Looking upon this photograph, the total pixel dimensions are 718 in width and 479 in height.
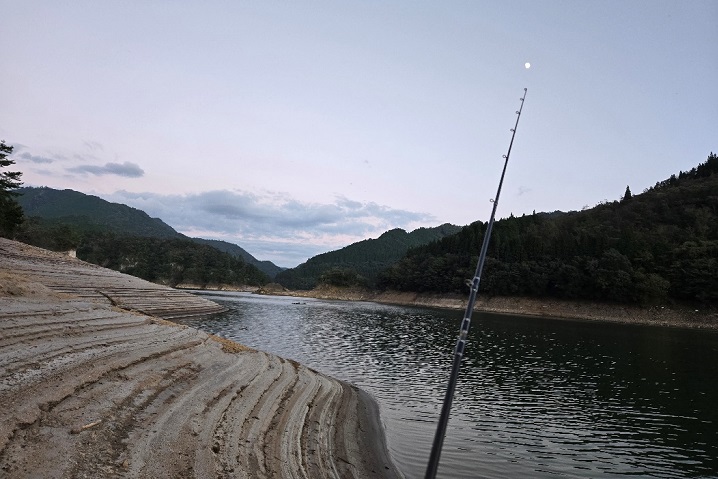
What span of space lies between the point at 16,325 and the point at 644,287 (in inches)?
3861

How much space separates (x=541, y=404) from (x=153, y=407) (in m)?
15.5

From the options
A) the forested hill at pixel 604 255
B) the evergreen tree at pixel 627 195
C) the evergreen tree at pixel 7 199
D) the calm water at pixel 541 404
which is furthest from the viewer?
the evergreen tree at pixel 627 195

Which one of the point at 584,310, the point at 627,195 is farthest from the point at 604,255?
the point at 627,195

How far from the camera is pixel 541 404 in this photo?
17797 millimetres

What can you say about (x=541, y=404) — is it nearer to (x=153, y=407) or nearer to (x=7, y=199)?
(x=153, y=407)

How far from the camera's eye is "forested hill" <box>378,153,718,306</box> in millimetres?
84500

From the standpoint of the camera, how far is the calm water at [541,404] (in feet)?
37.7

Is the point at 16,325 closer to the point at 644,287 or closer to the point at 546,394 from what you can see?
the point at 546,394

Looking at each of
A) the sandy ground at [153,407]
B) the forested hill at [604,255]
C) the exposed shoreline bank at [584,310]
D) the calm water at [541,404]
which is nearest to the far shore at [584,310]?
the exposed shoreline bank at [584,310]

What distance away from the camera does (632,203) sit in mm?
138125

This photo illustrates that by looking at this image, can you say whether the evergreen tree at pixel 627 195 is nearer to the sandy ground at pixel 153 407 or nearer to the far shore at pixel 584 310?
the far shore at pixel 584 310

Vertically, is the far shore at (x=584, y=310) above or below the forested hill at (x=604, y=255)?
below

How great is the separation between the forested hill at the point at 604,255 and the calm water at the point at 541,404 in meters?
55.6

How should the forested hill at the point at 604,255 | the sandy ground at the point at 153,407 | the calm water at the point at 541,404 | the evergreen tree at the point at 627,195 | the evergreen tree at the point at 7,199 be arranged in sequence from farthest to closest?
the evergreen tree at the point at 627,195
the forested hill at the point at 604,255
the evergreen tree at the point at 7,199
the calm water at the point at 541,404
the sandy ground at the point at 153,407
